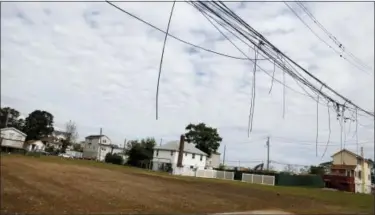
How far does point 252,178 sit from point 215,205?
4152 centimetres

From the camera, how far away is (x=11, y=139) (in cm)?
9794

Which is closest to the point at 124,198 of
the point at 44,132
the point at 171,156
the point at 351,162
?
the point at 351,162

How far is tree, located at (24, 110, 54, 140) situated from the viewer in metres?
119

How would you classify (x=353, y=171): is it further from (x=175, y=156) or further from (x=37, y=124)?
(x=37, y=124)

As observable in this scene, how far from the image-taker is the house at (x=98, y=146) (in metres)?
119

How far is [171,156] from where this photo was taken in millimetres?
88562

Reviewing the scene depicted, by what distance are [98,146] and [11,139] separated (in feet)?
89.5

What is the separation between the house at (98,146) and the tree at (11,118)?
18.4 meters

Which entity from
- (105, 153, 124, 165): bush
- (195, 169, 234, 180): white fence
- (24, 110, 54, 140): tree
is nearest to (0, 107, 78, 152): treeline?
(24, 110, 54, 140): tree

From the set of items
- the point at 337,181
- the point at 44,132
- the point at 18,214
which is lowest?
the point at 18,214

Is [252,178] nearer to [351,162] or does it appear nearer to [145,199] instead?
[351,162]

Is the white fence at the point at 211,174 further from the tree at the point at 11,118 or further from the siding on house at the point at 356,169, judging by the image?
the tree at the point at 11,118

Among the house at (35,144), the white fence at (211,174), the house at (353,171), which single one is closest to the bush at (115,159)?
the white fence at (211,174)

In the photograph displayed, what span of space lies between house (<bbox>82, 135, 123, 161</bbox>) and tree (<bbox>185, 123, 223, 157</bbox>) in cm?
2772
